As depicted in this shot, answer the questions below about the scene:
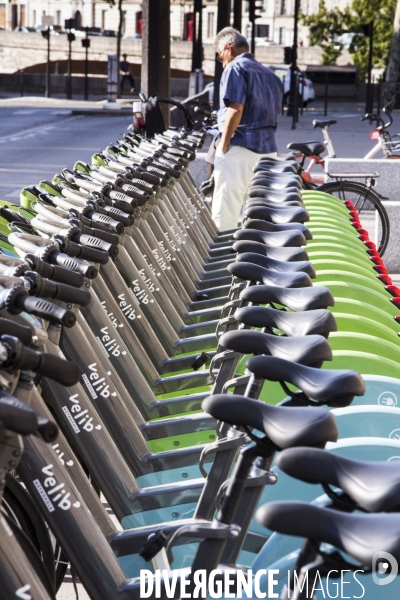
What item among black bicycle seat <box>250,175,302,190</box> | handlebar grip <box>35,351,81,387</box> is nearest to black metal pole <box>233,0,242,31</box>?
black bicycle seat <box>250,175,302,190</box>

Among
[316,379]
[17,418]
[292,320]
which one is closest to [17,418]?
[17,418]

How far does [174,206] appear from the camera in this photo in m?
6.40

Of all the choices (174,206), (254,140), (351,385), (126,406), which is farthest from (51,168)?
(351,385)

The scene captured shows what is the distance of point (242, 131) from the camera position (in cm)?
832

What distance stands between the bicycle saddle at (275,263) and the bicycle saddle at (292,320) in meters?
0.73

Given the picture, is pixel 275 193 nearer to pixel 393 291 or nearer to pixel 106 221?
pixel 393 291

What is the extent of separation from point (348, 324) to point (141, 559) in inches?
55.4

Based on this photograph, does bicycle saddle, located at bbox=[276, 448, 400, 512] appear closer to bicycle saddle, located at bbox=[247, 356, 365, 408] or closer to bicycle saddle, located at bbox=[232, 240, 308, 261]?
bicycle saddle, located at bbox=[247, 356, 365, 408]

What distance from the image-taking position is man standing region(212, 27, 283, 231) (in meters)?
8.14

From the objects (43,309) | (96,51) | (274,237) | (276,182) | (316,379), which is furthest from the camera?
(96,51)

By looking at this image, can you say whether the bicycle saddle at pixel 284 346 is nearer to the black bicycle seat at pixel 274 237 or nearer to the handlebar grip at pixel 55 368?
the handlebar grip at pixel 55 368

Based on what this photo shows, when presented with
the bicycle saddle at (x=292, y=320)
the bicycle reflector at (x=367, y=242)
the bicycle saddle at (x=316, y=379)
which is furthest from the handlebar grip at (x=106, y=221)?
the bicycle reflector at (x=367, y=242)

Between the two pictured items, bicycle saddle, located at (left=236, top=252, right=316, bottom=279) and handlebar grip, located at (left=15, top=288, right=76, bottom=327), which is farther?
bicycle saddle, located at (left=236, top=252, right=316, bottom=279)

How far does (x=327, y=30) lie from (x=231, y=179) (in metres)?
45.3
